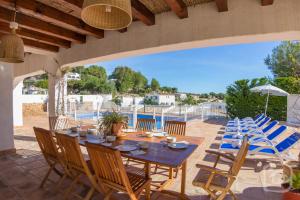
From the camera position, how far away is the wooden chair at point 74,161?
2307 mm

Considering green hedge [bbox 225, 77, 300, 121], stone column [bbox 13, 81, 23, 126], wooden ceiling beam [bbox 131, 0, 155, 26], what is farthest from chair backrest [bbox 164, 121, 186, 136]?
stone column [bbox 13, 81, 23, 126]

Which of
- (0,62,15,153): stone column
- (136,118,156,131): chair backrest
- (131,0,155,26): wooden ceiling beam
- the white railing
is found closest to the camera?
(131,0,155,26): wooden ceiling beam

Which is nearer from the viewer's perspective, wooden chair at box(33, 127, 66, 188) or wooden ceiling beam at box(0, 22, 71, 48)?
wooden chair at box(33, 127, 66, 188)

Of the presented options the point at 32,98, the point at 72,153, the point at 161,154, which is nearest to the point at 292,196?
the point at 161,154

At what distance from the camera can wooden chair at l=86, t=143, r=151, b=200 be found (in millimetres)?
1935

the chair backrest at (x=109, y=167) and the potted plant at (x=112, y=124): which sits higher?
the potted plant at (x=112, y=124)

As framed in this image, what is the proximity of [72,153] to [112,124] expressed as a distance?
82 cm

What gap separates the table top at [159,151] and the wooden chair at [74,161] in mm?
226

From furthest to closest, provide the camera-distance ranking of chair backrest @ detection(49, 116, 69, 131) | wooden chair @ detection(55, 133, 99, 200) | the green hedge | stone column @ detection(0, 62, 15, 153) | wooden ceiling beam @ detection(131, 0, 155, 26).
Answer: the green hedge < stone column @ detection(0, 62, 15, 153) < chair backrest @ detection(49, 116, 69, 131) < wooden ceiling beam @ detection(131, 0, 155, 26) < wooden chair @ detection(55, 133, 99, 200)

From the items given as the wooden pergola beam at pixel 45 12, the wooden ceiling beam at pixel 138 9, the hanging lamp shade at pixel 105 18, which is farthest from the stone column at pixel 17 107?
the hanging lamp shade at pixel 105 18

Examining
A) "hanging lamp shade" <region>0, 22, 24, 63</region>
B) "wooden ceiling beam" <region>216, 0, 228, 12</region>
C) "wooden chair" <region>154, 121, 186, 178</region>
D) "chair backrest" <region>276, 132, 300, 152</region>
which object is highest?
"wooden ceiling beam" <region>216, 0, 228, 12</region>

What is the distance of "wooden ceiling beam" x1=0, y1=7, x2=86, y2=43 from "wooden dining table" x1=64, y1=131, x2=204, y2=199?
2.56 m

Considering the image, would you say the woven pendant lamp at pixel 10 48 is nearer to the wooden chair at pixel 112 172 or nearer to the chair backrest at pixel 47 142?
the chair backrest at pixel 47 142

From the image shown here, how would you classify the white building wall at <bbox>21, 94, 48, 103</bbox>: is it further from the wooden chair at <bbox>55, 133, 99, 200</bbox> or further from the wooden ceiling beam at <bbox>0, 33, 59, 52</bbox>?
the wooden chair at <bbox>55, 133, 99, 200</bbox>
